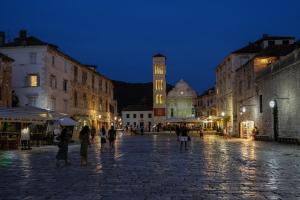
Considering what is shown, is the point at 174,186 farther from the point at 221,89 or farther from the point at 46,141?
the point at 221,89

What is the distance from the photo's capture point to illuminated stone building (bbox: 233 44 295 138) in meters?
46.5

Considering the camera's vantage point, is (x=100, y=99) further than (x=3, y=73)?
Yes

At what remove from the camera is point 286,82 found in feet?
120

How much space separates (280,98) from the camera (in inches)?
1447

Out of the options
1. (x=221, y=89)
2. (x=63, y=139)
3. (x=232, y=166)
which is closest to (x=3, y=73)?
(x=63, y=139)

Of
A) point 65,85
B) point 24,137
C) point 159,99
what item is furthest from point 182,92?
point 24,137

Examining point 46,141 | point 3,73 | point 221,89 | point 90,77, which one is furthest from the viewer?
point 221,89

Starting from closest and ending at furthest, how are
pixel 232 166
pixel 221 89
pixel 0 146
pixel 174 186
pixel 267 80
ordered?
pixel 174 186 → pixel 232 166 → pixel 0 146 → pixel 267 80 → pixel 221 89

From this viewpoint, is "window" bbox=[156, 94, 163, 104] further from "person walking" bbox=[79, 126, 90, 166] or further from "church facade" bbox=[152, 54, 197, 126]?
"person walking" bbox=[79, 126, 90, 166]

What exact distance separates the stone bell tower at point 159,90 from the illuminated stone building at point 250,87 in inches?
2340

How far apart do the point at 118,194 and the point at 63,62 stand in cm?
4473

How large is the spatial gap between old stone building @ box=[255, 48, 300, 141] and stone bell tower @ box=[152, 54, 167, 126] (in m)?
72.6

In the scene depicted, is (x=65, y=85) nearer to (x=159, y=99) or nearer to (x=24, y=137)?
(x=24, y=137)

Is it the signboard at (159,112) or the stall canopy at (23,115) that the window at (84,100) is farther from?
the signboard at (159,112)
